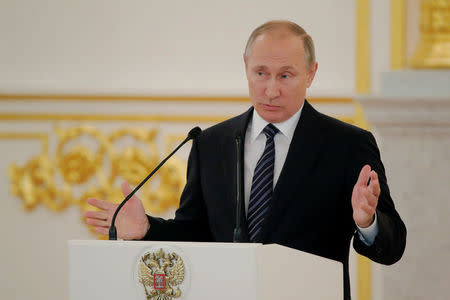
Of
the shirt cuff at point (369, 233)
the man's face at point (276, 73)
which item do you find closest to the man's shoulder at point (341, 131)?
the man's face at point (276, 73)

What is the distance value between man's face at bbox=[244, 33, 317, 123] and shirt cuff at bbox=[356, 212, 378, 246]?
0.48m

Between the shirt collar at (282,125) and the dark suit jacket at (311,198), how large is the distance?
0.03 meters

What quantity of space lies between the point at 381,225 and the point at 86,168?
2.78 meters

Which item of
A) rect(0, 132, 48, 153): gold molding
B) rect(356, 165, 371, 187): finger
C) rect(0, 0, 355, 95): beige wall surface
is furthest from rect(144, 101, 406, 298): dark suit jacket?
rect(0, 132, 48, 153): gold molding

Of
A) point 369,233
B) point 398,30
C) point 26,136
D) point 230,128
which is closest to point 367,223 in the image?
point 369,233

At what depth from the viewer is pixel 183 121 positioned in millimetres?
5047

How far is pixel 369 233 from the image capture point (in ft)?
8.58

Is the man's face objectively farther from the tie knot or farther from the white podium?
the white podium

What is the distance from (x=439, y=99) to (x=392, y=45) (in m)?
0.52

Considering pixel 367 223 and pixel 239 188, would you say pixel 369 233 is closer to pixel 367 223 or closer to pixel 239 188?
pixel 367 223

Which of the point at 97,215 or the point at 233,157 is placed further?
the point at 233,157

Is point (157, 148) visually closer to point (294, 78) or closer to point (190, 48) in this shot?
point (190, 48)

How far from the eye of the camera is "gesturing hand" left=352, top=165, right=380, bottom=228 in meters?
2.42

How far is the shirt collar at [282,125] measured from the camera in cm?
291
